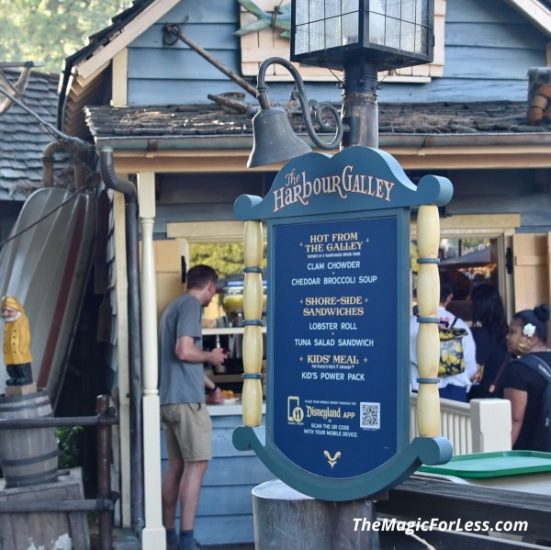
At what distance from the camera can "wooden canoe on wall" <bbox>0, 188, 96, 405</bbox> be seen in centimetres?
956

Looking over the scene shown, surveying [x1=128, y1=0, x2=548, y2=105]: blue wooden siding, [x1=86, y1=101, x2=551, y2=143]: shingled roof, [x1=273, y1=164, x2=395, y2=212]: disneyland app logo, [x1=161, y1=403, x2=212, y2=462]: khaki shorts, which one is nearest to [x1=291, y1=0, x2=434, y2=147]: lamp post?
[x1=273, y1=164, x2=395, y2=212]: disneyland app logo

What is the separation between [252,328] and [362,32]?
1237 millimetres

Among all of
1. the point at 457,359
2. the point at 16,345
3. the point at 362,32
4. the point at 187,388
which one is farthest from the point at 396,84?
the point at 362,32

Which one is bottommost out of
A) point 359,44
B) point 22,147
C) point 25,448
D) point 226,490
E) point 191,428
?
point 226,490

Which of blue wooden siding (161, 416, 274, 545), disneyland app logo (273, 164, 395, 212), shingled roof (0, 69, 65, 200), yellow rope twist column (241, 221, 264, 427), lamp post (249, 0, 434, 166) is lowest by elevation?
blue wooden siding (161, 416, 274, 545)

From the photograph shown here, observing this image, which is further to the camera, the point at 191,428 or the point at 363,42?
the point at 191,428

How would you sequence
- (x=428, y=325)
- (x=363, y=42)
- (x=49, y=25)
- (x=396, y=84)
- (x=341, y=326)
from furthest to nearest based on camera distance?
1. (x=49, y=25)
2. (x=396, y=84)
3. (x=363, y=42)
4. (x=341, y=326)
5. (x=428, y=325)

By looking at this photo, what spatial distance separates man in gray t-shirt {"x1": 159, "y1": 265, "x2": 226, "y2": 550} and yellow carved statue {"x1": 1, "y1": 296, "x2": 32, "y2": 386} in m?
0.99

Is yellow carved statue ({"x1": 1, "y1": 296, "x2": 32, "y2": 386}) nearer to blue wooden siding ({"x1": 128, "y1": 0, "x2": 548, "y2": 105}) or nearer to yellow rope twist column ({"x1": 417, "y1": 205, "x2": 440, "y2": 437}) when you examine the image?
blue wooden siding ({"x1": 128, "y1": 0, "x2": 548, "y2": 105})

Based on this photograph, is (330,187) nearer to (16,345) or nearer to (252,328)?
(252,328)

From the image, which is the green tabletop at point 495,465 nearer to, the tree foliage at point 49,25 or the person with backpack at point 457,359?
the person with backpack at point 457,359

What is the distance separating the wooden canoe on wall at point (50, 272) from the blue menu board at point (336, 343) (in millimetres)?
5662

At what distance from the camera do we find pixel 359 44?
4246 mm

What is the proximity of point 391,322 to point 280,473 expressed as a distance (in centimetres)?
76
